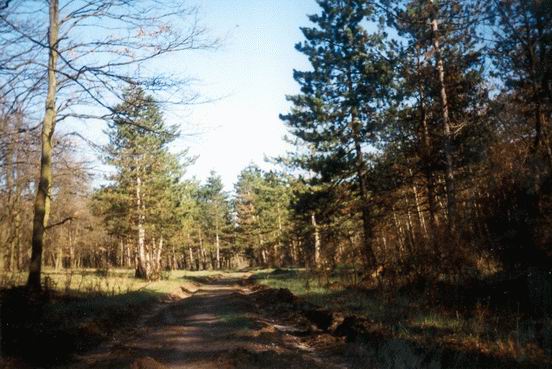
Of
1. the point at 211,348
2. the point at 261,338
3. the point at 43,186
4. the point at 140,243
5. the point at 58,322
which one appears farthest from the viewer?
the point at 140,243

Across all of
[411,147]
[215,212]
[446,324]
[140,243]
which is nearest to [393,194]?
[411,147]

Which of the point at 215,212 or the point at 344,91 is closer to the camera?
the point at 344,91

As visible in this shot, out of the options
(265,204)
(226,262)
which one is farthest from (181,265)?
(265,204)

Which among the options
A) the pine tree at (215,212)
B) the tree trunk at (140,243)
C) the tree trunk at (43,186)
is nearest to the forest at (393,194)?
the tree trunk at (43,186)

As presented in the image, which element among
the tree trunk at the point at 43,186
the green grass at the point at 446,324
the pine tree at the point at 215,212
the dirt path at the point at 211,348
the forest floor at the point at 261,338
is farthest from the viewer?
the pine tree at the point at 215,212

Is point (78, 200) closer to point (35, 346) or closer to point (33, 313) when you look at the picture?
point (33, 313)

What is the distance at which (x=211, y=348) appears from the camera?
8258mm

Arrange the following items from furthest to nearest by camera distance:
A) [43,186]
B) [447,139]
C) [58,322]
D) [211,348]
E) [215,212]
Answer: [215,212] → [447,139] → [43,186] → [58,322] → [211,348]

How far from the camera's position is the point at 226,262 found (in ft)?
343

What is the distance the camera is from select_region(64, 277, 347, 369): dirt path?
677 centimetres

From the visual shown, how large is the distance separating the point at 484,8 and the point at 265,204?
50563mm

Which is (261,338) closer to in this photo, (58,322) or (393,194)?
→ (58,322)

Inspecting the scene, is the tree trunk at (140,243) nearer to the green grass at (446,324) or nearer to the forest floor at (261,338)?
the forest floor at (261,338)

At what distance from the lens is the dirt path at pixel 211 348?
22.2ft
